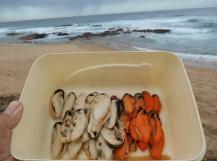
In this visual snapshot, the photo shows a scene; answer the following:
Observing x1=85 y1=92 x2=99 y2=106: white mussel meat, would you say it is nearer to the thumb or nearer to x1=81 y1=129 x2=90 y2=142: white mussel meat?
x1=81 y1=129 x2=90 y2=142: white mussel meat

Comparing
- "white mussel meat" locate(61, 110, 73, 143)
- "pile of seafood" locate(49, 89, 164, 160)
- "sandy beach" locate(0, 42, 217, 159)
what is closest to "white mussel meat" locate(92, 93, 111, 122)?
"pile of seafood" locate(49, 89, 164, 160)

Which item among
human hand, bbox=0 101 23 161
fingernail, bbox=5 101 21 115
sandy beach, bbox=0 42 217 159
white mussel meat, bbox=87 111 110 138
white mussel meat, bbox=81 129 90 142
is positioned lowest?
sandy beach, bbox=0 42 217 159

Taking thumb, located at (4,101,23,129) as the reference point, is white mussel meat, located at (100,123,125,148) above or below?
below

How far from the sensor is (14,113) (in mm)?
925

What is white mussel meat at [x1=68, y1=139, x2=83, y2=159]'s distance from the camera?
1146 mm

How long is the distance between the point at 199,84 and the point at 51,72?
150 inches

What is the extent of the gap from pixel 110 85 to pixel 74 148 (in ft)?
1.39

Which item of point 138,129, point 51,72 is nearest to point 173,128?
point 138,129

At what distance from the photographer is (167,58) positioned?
1368 mm

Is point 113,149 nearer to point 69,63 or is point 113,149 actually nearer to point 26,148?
point 26,148

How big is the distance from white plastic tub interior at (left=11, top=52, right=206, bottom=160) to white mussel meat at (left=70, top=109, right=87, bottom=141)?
0.11 metres

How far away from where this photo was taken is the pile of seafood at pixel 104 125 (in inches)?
44.9

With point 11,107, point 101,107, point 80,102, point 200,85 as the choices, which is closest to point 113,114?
point 101,107

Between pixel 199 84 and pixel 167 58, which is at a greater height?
pixel 167 58
